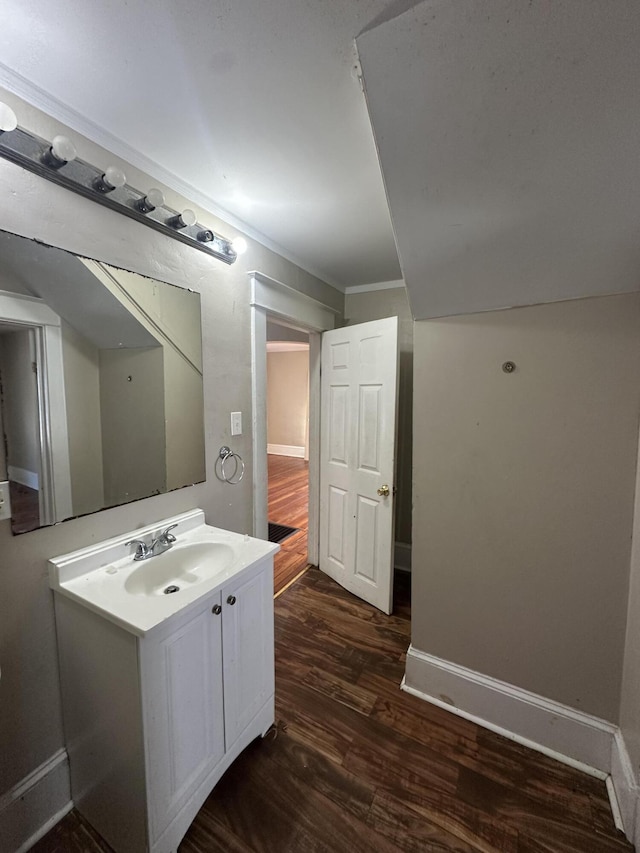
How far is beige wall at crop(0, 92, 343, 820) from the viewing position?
3.39 feet

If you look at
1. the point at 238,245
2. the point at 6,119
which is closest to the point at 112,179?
the point at 6,119

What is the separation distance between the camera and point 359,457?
7.80 feet

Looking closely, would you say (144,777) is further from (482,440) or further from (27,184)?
(27,184)

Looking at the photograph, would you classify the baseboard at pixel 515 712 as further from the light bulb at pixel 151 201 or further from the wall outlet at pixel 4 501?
the light bulb at pixel 151 201

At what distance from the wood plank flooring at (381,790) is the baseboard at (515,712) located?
0.14 ft

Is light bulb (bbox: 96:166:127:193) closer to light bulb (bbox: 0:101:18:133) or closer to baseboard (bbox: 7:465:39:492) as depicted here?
light bulb (bbox: 0:101:18:133)

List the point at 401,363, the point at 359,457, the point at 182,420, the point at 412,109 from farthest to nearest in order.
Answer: the point at 401,363, the point at 359,457, the point at 182,420, the point at 412,109

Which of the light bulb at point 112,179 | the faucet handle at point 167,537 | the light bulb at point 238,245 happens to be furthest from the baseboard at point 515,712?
the light bulb at point 112,179

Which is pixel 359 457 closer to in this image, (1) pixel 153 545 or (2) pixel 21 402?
(1) pixel 153 545

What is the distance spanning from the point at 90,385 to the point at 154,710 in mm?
1051

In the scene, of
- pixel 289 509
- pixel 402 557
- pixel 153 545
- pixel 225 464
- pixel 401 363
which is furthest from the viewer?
pixel 289 509

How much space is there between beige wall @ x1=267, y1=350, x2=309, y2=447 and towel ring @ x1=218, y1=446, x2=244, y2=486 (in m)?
5.00

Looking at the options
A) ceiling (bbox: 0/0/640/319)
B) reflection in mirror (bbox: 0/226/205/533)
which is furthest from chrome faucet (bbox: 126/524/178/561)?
ceiling (bbox: 0/0/640/319)

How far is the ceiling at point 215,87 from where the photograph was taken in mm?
807
